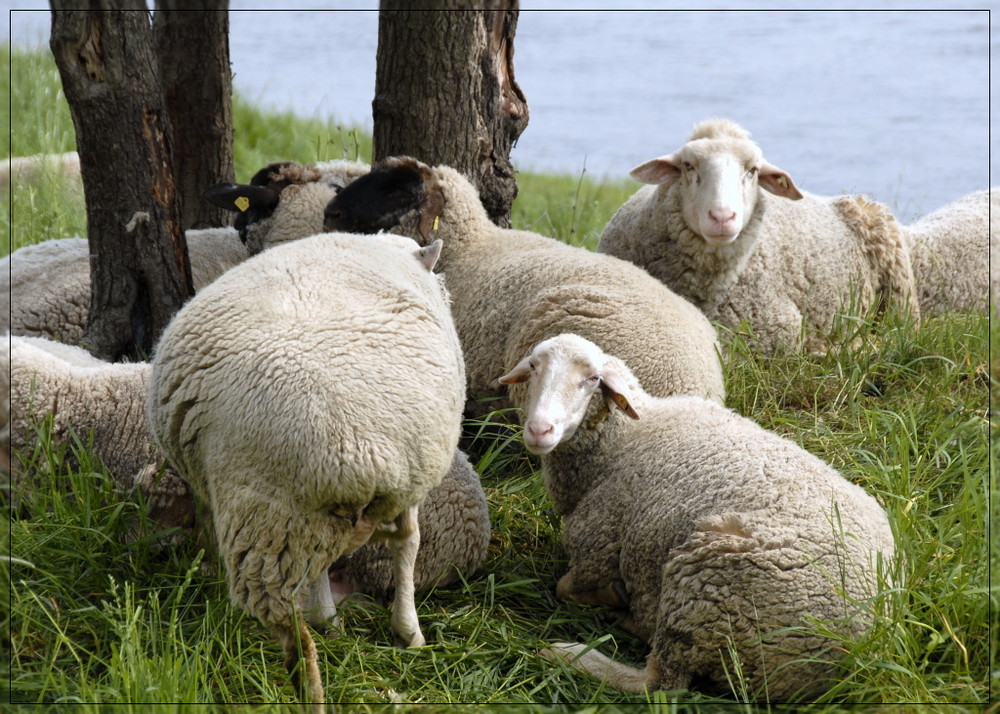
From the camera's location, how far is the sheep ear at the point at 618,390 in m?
3.33

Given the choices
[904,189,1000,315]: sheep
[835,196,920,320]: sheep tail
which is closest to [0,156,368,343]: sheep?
[835,196,920,320]: sheep tail

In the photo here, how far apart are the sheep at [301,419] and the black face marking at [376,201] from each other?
1.76 m

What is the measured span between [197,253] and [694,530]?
121 inches

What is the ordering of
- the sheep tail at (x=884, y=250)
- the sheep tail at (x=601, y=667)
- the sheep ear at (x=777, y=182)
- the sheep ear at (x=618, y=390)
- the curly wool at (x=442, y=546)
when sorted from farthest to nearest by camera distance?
the sheep tail at (x=884, y=250) → the sheep ear at (x=777, y=182) → the sheep ear at (x=618, y=390) → the curly wool at (x=442, y=546) → the sheep tail at (x=601, y=667)

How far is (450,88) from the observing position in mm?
4762

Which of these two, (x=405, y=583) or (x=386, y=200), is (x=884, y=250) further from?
(x=405, y=583)

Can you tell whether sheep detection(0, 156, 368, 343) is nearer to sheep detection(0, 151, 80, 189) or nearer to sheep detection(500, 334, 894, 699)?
sheep detection(0, 151, 80, 189)

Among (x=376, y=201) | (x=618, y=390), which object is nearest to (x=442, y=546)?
(x=618, y=390)

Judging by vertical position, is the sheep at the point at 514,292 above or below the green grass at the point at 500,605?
above

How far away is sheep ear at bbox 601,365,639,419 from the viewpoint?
3.33 m

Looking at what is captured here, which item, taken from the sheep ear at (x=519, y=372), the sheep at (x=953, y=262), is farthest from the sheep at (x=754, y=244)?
the sheep ear at (x=519, y=372)

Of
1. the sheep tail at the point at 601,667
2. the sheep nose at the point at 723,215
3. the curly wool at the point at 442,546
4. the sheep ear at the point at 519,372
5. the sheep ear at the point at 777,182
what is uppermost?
the sheep ear at the point at 777,182

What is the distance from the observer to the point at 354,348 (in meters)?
2.55

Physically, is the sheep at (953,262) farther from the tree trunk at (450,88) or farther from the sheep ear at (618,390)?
the sheep ear at (618,390)
